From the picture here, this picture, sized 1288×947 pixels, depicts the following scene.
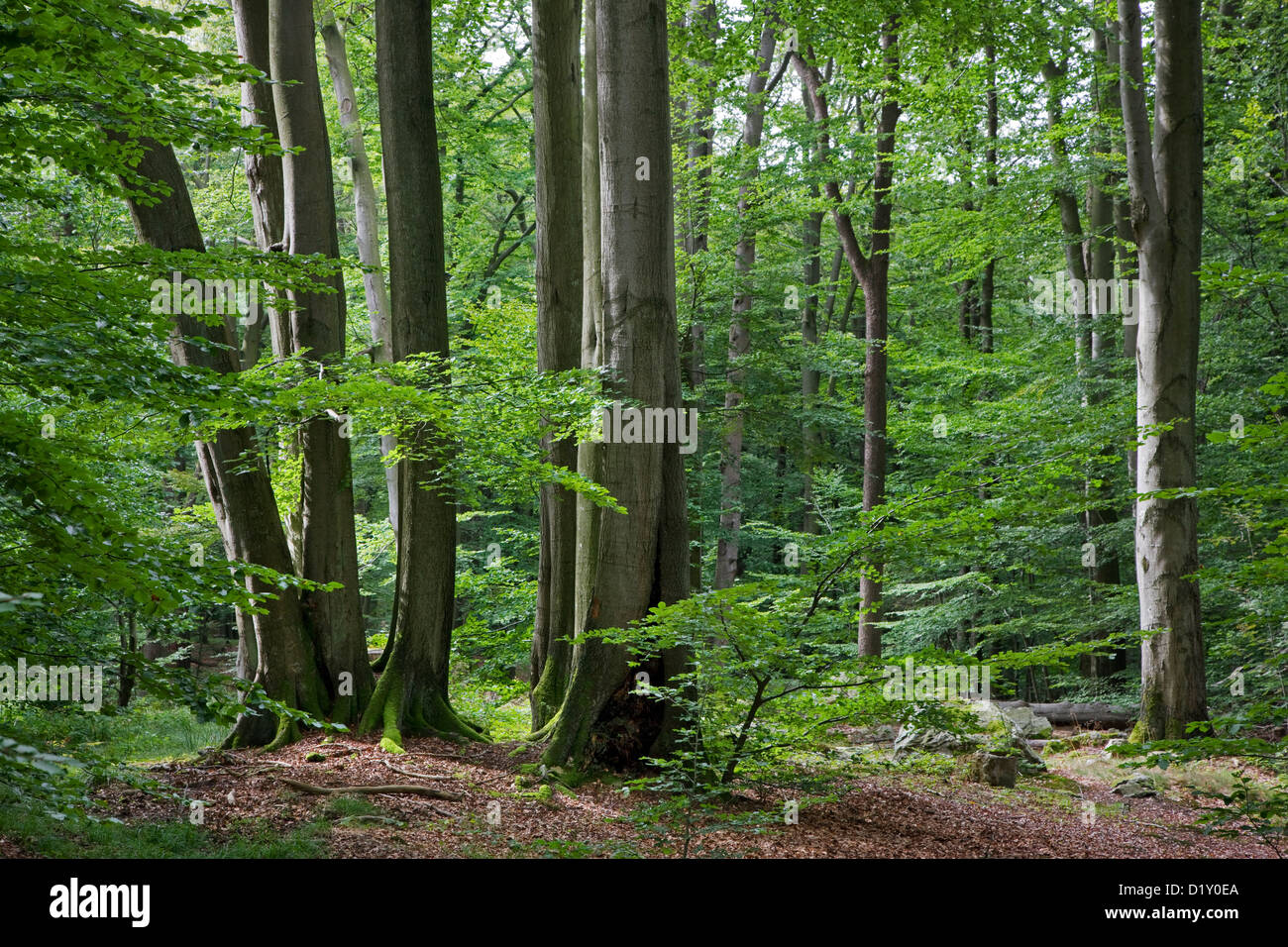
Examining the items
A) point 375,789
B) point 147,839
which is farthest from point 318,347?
point 147,839

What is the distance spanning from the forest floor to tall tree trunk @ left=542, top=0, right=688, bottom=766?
58 centimetres

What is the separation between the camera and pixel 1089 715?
13.4 metres

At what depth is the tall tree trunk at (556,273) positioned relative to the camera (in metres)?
8.88

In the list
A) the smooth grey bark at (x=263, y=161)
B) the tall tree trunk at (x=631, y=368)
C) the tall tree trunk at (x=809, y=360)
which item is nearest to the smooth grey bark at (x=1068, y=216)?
the tall tree trunk at (x=809, y=360)

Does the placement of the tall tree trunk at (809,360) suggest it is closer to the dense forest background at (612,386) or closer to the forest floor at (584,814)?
the dense forest background at (612,386)

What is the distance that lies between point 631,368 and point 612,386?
20 cm

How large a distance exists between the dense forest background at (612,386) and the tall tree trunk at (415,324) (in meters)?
0.04

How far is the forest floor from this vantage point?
5.69 m

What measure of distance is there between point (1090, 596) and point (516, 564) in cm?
1057

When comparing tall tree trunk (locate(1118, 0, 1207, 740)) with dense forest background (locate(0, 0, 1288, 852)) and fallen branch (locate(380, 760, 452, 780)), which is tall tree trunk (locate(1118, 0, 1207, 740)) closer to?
dense forest background (locate(0, 0, 1288, 852))

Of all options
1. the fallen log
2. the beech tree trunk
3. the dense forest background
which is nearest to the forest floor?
the dense forest background
